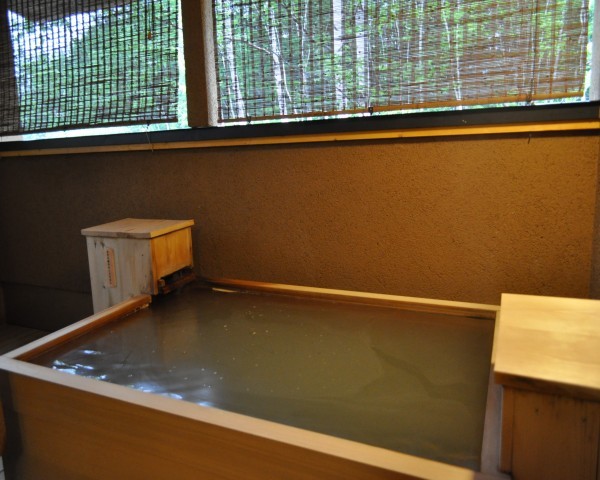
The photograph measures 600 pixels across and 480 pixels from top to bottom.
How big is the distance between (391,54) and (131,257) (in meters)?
1.45

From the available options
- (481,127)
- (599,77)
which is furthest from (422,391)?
(599,77)

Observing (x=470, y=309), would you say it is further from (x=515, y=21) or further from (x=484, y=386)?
(x=515, y=21)

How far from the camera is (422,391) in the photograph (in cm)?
119

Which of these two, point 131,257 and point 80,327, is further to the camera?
point 131,257

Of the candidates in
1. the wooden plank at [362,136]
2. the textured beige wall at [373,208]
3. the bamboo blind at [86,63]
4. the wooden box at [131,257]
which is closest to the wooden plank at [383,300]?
the textured beige wall at [373,208]

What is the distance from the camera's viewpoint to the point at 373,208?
1.97 m

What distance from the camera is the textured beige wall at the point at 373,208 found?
168cm

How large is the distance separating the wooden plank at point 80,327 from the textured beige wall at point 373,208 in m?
0.56

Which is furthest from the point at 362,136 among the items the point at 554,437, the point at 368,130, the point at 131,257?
the point at 554,437

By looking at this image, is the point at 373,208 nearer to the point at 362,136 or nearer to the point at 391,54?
the point at 362,136

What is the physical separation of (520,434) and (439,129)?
1266 mm

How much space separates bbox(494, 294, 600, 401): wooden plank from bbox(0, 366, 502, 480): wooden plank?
206 millimetres

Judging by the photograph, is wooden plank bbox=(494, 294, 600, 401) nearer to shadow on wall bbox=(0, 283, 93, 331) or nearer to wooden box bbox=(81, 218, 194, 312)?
wooden box bbox=(81, 218, 194, 312)

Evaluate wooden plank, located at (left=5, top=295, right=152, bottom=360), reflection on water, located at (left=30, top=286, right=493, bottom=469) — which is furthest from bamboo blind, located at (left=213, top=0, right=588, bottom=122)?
wooden plank, located at (left=5, top=295, right=152, bottom=360)
